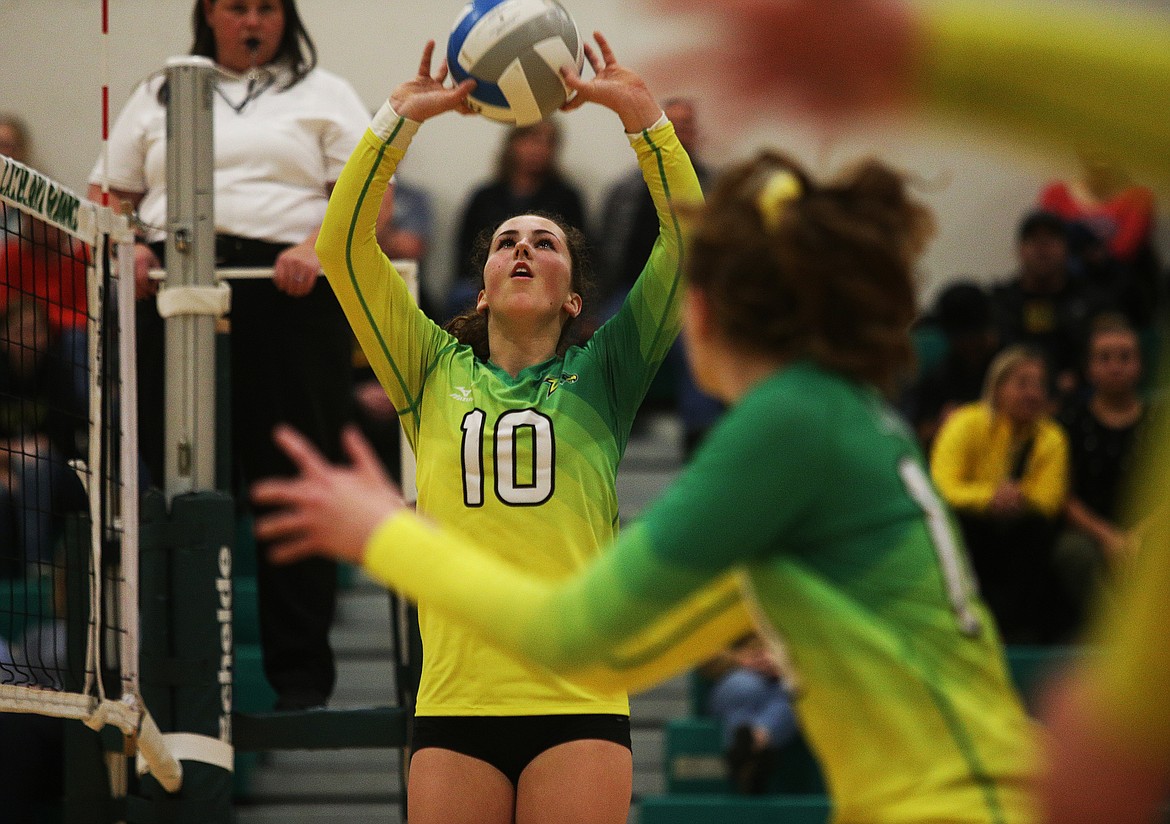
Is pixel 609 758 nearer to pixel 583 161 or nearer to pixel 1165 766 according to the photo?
pixel 1165 766

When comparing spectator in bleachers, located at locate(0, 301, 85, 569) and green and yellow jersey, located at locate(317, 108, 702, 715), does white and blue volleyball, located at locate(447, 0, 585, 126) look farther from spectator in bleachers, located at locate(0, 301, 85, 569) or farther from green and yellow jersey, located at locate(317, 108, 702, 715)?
spectator in bleachers, located at locate(0, 301, 85, 569)

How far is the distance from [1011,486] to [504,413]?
4.70 meters

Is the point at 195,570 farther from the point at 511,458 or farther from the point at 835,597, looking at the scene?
the point at 835,597

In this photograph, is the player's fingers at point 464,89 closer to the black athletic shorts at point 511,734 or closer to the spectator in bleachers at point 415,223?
the black athletic shorts at point 511,734

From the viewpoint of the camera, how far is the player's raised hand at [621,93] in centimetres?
390

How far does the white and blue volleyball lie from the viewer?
3.91 metres

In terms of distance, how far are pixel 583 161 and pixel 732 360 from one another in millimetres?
8330

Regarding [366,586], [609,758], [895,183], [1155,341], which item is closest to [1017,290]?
[1155,341]

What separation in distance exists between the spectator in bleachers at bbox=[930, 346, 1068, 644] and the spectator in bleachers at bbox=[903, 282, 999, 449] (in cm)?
71

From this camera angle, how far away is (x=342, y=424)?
526 centimetres

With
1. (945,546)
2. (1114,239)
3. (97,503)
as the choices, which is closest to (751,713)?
(97,503)

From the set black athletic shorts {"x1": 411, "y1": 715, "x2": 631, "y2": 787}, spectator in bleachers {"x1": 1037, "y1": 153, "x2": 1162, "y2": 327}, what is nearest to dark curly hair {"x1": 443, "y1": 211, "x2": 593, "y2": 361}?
black athletic shorts {"x1": 411, "y1": 715, "x2": 631, "y2": 787}

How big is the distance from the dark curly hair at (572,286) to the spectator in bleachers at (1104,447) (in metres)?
4.45

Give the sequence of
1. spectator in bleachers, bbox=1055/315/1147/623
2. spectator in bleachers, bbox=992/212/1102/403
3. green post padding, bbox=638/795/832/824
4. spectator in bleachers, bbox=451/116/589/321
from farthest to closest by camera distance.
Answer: spectator in bleachers, bbox=992/212/1102/403 → spectator in bleachers, bbox=451/116/589/321 → spectator in bleachers, bbox=1055/315/1147/623 → green post padding, bbox=638/795/832/824
